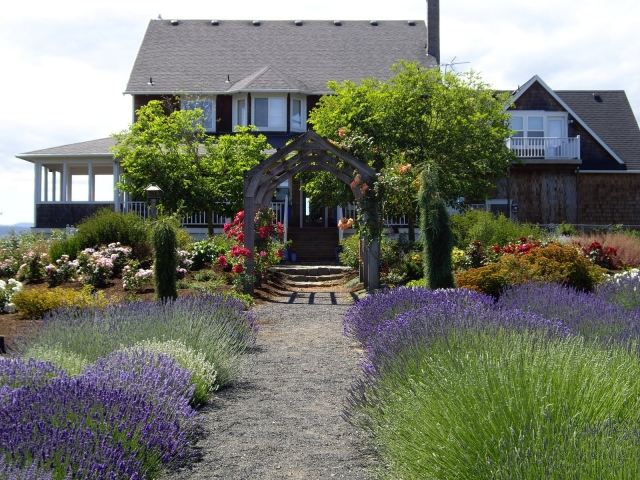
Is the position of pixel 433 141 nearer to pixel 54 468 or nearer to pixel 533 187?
pixel 533 187

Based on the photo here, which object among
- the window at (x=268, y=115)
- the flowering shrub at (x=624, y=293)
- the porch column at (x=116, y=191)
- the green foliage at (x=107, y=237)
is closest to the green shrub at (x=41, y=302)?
the green foliage at (x=107, y=237)

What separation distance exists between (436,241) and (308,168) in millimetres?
5779

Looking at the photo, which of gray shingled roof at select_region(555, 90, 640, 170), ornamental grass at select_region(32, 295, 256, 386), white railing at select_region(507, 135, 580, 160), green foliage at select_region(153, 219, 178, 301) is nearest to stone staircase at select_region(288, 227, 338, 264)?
white railing at select_region(507, 135, 580, 160)

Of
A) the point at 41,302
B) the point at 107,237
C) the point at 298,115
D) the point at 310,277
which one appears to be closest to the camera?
the point at 41,302

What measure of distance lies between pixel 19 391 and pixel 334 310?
10.9 meters

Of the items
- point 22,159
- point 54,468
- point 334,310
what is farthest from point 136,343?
point 22,159

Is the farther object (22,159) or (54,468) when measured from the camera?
(22,159)

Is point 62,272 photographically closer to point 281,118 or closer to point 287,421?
point 287,421

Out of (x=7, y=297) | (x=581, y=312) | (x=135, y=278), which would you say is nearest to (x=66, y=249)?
(x=135, y=278)

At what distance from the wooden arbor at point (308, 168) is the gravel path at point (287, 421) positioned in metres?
6.36

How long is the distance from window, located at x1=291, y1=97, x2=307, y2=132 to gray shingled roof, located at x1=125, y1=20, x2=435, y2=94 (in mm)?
589

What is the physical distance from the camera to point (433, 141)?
25.4 meters

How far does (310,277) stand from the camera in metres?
22.0

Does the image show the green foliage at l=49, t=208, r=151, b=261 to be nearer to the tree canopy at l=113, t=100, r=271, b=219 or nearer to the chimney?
the tree canopy at l=113, t=100, r=271, b=219
